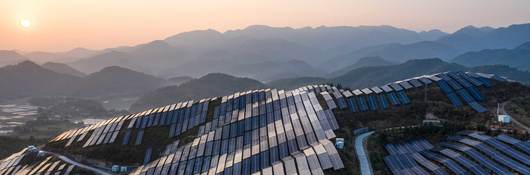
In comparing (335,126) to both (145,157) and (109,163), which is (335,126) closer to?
(145,157)

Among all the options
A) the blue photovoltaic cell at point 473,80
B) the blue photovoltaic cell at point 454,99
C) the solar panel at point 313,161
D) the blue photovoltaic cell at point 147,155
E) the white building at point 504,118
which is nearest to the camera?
the solar panel at point 313,161

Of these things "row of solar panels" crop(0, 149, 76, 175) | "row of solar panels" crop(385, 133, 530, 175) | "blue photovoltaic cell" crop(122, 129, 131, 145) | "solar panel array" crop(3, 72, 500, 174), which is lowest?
"row of solar panels" crop(0, 149, 76, 175)

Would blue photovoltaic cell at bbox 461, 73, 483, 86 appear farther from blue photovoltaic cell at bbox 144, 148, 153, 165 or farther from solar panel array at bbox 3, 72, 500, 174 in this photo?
blue photovoltaic cell at bbox 144, 148, 153, 165

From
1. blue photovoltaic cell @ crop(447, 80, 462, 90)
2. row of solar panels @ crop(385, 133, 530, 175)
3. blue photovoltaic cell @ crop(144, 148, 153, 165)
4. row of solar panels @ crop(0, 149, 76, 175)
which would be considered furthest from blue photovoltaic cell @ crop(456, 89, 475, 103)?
row of solar panels @ crop(0, 149, 76, 175)

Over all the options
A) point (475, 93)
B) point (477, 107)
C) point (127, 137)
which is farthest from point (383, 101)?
point (127, 137)

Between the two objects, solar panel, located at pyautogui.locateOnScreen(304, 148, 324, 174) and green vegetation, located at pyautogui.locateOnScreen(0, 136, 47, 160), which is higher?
solar panel, located at pyautogui.locateOnScreen(304, 148, 324, 174)

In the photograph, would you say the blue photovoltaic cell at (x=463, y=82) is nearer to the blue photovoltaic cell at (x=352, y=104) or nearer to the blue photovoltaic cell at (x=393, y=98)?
the blue photovoltaic cell at (x=393, y=98)

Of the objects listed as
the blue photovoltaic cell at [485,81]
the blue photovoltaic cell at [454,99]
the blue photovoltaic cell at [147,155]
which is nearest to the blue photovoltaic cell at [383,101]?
the blue photovoltaic cell at [454,99]
